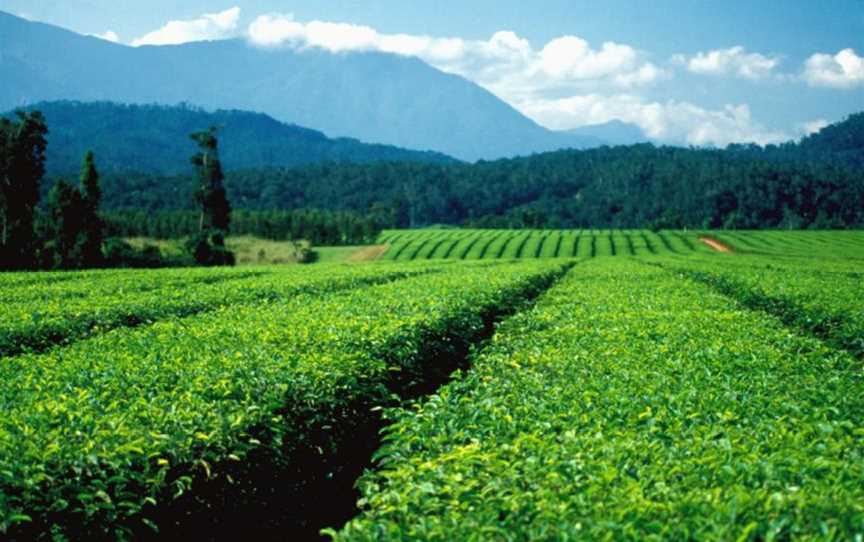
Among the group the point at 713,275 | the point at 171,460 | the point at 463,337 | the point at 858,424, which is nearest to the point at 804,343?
the point at 858,424

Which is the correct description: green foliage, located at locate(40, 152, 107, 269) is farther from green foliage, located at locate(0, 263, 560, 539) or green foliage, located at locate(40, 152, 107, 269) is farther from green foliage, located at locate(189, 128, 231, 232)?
green foliage, located at locate(0, 263, 560, 539)

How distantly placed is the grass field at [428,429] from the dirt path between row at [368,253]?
8416 centimetres

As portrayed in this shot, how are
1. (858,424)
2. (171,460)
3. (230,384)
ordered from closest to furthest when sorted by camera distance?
(171,460) → (858,424) → (230,384)

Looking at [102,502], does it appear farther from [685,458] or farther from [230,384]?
[685,458]

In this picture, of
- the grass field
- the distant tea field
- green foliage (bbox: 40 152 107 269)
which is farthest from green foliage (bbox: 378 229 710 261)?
the grass field

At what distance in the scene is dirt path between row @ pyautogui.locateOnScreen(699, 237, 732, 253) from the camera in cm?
11084

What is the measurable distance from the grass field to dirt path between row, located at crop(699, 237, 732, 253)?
9959 cm

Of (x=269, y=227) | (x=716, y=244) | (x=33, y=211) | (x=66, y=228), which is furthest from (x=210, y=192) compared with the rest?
(x=716, y=244)

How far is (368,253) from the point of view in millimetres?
108438

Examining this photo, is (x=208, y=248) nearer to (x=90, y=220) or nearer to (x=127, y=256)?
(x=127, y=256)

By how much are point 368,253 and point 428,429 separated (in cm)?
10145

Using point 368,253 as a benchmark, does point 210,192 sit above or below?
above

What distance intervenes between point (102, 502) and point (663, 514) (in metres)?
4.45

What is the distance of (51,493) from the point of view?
239 inches
